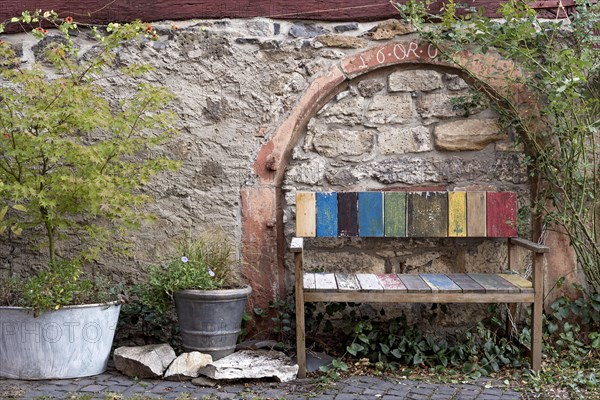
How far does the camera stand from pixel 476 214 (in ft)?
15.8

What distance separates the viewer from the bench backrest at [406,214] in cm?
480

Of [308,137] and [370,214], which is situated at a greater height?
[308,137]

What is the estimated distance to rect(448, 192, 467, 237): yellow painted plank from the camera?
189 inches

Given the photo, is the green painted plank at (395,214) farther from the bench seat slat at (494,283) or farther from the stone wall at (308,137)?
the bench seat slat at (494,283)

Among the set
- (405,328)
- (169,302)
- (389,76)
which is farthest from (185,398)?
(389,76)

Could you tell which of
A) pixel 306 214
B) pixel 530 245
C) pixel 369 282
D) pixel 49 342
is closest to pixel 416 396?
pixel 369 282

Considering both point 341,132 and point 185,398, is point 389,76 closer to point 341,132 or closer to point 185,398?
point 341,132

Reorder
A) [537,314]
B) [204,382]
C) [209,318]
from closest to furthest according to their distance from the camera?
[204,382] < [537,314] < [209,318]

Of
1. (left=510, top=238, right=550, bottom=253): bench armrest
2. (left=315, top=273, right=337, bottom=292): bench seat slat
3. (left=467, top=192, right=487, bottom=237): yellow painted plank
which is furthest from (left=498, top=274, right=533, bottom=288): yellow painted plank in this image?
(left=315, top=273, right=337, bottom=292): bench seat slat

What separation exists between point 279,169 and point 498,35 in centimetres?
166

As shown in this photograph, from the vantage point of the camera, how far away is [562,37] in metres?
5.00

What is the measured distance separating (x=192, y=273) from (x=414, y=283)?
1.34 metres

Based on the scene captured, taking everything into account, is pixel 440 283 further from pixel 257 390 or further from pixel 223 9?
pixel 223 9

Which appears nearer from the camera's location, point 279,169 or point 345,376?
point 345,376
